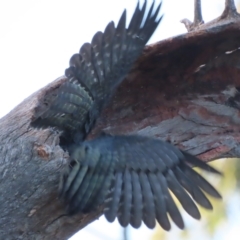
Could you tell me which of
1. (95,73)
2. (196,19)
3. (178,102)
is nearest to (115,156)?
(95,73)

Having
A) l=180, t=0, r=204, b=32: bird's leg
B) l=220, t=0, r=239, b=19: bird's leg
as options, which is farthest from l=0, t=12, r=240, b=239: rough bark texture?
l=180, t=0, r=204, b=32: bird's leg

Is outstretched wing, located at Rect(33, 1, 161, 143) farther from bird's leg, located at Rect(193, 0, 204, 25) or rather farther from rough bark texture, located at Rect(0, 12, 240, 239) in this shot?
bird's leg, located at Rect(193, 0, 204, 25)

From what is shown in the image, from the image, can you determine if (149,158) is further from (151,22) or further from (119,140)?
(151,22)

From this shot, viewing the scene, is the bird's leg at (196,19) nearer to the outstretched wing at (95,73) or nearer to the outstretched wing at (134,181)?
the outstretched wing at (95,73)

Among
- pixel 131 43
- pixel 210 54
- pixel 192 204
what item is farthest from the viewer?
pixel 210 54

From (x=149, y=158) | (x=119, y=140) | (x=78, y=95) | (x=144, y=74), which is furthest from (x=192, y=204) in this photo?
(x=144, y=74)

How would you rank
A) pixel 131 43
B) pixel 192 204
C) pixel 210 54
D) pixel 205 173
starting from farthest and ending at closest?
pixel 210 54
pixel 131 43
pixel 205 173
pixel 192 204

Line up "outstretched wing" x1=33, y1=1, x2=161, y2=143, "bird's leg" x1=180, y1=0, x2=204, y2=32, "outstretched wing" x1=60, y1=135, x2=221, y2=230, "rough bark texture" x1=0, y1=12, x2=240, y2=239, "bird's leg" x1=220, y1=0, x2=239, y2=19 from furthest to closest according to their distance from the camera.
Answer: "bird's leg" x1=180, y1=0, x2=204, y2=32
"bird's leg" x1=220, y1=0, x2=239, y2=19
"rough bark texture" x1=0, y1=12, x2=240, y2=239
"outstretched wing" x1=33, y1=1, x2=161, y2=143
"outstretched wing" x1=60, y1=135, x2=221, y2=230

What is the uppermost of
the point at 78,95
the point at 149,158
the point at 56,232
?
the point at 78,95

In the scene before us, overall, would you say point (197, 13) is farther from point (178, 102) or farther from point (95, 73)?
point (95, 73)
